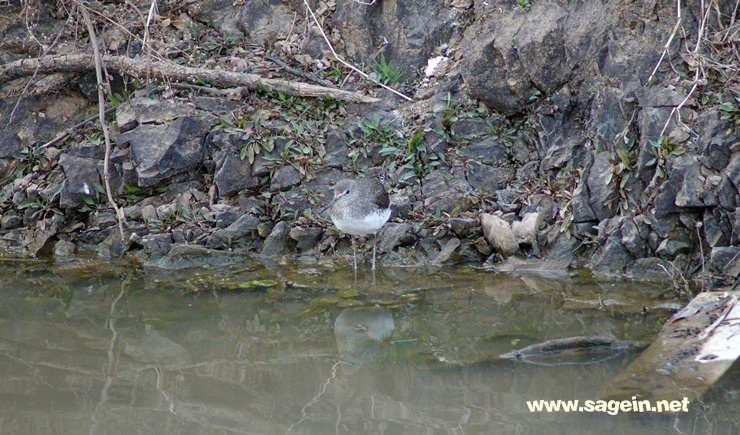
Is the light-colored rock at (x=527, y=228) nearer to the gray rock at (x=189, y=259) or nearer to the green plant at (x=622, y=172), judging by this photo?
the green plant at (x=622, y=172)

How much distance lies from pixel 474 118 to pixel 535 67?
1.03 metres

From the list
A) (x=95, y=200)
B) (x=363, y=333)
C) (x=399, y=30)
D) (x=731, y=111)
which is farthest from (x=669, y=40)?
(x=95, y=200)

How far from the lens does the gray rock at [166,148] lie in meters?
9.76

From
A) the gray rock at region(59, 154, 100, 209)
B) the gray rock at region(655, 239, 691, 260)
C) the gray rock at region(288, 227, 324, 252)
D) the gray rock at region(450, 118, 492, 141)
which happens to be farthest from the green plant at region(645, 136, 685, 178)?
the gray rock at region(59, 154, 100, 209)

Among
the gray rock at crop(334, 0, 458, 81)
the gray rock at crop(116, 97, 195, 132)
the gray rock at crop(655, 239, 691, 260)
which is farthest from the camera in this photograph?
the gray rock at crop(334, 0, 458, 81)

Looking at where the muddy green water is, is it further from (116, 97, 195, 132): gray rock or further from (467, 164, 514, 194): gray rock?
(116, 97, 195, 132): gray rock

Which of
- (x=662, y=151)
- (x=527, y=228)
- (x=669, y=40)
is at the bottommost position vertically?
(x=527, y=228)

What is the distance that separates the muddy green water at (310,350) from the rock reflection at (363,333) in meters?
0.02

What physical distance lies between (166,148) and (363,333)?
4.35 metres

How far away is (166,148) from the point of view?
9766mm

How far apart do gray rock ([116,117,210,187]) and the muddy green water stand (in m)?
1.42

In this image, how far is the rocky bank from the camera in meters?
8.30

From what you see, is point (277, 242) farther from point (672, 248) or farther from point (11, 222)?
point (672, 248)

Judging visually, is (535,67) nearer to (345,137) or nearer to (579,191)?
(579,191)
